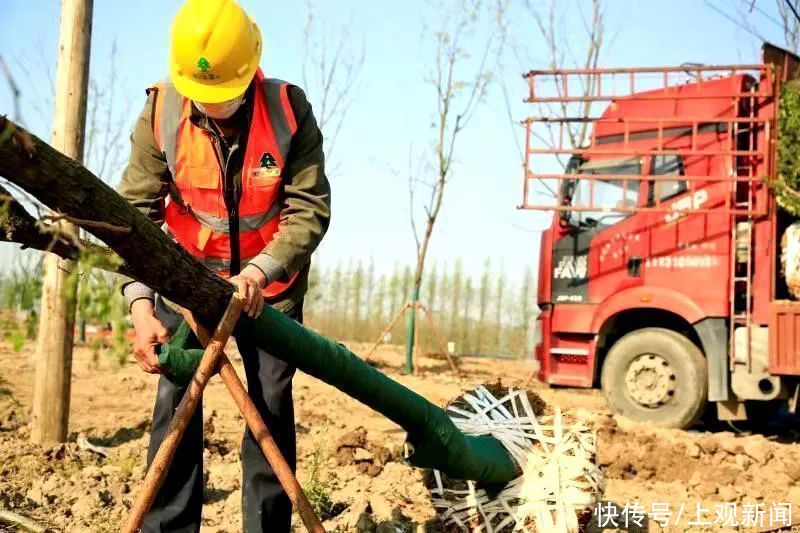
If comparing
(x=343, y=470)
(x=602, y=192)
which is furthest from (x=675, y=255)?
(x=343, y=470)

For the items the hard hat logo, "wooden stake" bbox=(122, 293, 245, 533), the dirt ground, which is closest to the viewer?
"wooden stake" bbox=(122, 293, 245, 533)

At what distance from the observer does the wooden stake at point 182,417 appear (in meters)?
2.26

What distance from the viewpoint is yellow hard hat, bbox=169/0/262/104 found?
283 centimetres

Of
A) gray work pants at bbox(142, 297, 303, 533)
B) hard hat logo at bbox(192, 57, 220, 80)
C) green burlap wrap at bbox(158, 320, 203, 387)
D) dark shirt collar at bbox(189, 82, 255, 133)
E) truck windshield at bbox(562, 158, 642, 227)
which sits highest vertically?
truck windshield at bbox(562, 158, 642, 227)

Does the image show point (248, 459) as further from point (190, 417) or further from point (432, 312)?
point (432, 312)

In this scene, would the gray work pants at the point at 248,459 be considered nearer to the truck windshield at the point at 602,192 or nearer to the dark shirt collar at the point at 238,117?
the dark shirt collar at the point at 238,117

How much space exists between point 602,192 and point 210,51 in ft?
20.7

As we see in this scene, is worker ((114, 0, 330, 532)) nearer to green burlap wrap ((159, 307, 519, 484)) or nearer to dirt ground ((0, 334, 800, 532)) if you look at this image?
green burlap wrap ((159, 307, 519, 484))

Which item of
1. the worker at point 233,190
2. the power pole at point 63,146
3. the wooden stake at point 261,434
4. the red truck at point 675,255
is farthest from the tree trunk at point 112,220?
the red truck at point 675,255

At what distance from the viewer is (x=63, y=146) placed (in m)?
5.13

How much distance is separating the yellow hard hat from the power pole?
2.61m

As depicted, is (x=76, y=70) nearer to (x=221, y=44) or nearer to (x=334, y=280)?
(x=221, y=44)

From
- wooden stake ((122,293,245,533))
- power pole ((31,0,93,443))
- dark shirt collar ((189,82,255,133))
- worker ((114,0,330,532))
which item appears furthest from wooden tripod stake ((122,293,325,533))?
power pole ((31,0,93,443))

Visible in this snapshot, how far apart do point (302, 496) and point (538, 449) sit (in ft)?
4.69
